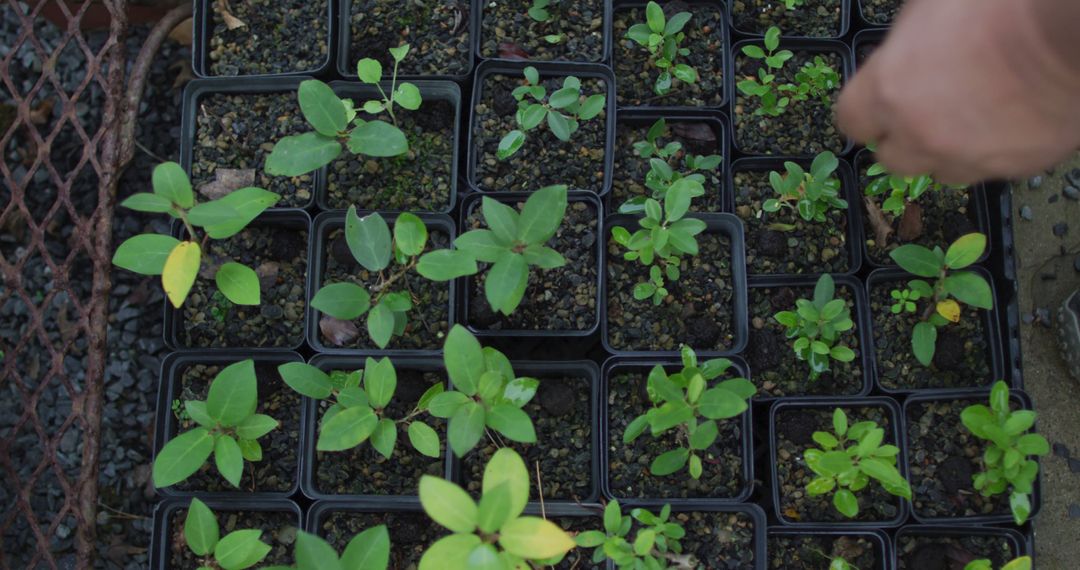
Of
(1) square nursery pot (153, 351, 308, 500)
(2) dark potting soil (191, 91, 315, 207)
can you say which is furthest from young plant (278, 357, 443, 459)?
(2) dark potting soil (191, 91, 315, 207)

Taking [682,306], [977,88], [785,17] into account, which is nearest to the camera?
[977,88]

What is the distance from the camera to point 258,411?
5.72ft

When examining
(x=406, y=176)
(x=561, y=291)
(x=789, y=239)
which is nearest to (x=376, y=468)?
(x=561, y=291)

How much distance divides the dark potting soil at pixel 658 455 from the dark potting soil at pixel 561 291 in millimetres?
196

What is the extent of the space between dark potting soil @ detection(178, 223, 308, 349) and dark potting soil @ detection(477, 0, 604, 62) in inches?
26.1

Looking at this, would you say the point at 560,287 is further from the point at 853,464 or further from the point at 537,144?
the point at 853,464

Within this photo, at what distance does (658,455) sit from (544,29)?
3.38 ft

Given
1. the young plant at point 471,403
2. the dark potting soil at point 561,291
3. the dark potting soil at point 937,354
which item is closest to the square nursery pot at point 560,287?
the dark potting soil at point 561,291

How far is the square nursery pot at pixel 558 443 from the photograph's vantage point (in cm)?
170

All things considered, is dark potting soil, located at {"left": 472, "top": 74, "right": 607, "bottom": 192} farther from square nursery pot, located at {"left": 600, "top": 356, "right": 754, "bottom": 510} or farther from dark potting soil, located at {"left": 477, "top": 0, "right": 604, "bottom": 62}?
square nursery pot, located at {"left": 600, "top": 356, "right": 754, "bottom": 510}

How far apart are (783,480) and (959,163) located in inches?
34.5

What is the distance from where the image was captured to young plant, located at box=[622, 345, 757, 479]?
4.77 feet

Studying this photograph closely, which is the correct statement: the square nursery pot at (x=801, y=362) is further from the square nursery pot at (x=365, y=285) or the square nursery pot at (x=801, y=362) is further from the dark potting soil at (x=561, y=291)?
the square nursery pot at (x=365, y=285)

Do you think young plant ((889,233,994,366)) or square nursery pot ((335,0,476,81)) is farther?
square nursery pot ((335,0,476,81))
